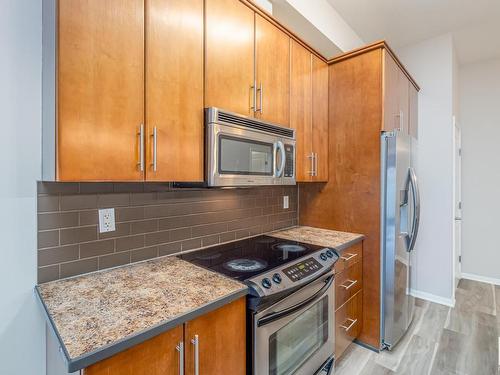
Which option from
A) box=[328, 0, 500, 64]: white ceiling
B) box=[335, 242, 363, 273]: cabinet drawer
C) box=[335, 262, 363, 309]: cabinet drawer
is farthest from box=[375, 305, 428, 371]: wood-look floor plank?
box=[328, 0, 500, 64]: white ceiling

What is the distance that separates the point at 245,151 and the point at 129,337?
1.05 m

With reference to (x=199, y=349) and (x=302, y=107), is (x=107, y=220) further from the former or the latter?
(x=302, y=107)

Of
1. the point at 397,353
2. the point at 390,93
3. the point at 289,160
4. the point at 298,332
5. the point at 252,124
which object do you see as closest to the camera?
the point at 298,332

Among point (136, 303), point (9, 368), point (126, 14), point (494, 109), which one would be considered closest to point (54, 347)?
point (9, 368)

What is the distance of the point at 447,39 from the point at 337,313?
3.18 m

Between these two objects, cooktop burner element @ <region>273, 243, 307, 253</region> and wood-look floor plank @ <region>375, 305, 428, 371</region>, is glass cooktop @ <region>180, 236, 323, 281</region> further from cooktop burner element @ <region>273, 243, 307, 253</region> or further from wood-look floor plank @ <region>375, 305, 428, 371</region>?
wood-look floor plank @ <region>375, 305, 428, 371</region>

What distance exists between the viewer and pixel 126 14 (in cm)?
114

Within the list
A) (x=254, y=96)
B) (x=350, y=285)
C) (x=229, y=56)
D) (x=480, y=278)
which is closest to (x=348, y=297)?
(x=350, y=285)

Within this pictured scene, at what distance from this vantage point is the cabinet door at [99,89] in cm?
100

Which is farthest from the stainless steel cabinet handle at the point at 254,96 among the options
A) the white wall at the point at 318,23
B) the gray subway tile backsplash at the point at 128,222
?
the white wall at the point at 318,23

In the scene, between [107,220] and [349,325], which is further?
[349,325]

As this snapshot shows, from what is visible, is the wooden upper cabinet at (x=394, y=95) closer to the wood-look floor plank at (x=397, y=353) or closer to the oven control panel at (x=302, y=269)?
the oven control panel at (x=302, y=269)

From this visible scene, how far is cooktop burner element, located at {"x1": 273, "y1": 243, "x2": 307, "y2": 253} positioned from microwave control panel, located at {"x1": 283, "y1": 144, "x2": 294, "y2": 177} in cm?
49

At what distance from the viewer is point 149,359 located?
0.92 metres
